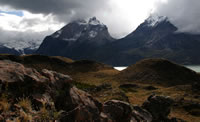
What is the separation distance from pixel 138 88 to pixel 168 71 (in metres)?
55.8

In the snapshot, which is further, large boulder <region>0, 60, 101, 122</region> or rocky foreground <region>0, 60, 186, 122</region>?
large boulder <region>0, 60, 101, 122</region>

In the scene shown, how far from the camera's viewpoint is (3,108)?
829 cm

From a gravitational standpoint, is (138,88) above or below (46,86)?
below

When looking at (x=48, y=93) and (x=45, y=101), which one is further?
(x=48, y=93)

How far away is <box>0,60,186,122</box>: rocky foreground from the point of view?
8.59m

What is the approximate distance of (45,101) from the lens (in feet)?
35.0

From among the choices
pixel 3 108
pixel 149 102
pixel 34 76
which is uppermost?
pixel 34 76

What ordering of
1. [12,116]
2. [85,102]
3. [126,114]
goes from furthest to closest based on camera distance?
[126,114], [85,102], [12,116]

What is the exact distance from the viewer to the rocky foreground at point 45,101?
28.2 feet

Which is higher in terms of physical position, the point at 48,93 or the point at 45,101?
the point at 48,93

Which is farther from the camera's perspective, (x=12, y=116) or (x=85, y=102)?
(x=85, y=102)

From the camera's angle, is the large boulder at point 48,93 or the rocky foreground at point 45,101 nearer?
the rocky foreground at point 45,101

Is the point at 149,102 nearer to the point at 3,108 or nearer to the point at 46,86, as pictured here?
the point at 46,86

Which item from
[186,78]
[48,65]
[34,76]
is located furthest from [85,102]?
[48,65]
